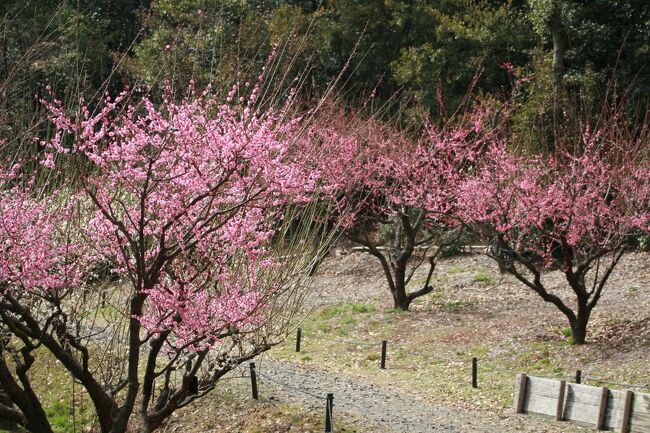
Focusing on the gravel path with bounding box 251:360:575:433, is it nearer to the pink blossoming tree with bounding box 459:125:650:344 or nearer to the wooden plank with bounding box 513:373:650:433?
the wooden plank with bounding box 513:373:650:433

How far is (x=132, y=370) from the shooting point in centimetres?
746

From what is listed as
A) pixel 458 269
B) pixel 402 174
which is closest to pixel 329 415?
pixel 402 174

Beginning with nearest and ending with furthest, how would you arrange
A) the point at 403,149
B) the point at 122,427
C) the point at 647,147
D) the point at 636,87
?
1. the point at 122,427
2. the point at 647,147
3. the point at 403,149
4. the point at 636,87


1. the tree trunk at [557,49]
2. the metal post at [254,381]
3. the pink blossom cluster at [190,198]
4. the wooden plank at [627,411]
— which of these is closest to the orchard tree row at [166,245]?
the pink blossom cluster at [190,198]

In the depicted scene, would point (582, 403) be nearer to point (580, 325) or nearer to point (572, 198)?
point (580, 325)

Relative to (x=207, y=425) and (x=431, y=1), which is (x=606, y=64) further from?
(x=207, y=425)

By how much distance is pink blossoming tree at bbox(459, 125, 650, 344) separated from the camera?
14383 millimetres

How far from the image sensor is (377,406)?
11867 mm

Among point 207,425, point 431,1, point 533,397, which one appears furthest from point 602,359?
point 431,1

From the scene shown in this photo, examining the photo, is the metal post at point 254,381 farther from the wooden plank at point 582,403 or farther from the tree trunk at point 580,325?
the tree trunk at point 580,325

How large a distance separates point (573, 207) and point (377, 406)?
16.0 ft

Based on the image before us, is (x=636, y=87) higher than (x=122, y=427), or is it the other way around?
(x=636, y=87)

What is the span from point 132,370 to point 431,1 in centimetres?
2263

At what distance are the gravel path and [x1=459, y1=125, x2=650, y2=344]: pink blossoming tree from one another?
3.05m
